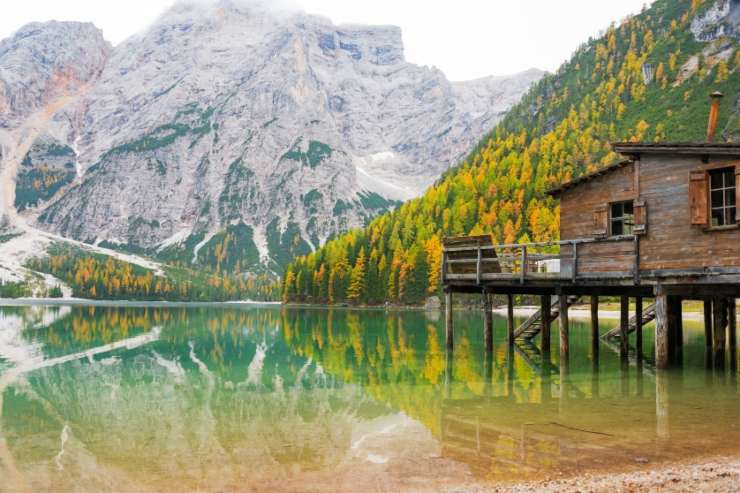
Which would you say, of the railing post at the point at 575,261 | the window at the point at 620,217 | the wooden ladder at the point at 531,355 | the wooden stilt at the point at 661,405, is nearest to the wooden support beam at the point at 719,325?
the window at the point at 620,217

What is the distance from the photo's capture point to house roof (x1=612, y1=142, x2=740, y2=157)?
2209cm

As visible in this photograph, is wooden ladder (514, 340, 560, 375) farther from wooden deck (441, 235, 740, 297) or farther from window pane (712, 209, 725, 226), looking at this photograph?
window pane (712, 209, 725, 226)

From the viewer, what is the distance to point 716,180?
23.2 m

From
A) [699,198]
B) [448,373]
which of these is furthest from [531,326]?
[699,198]

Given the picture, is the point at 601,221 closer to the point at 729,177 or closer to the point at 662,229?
the point at 662,229

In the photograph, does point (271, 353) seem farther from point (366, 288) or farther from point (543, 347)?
point (366, 288)

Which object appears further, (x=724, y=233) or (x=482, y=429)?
(x=724, y=233)

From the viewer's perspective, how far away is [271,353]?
39969 mm

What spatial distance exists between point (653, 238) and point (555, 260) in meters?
9.16

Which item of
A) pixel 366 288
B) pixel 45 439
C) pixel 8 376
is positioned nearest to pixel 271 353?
pixel 8 376

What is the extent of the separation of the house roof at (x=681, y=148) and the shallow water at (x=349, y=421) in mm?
8230

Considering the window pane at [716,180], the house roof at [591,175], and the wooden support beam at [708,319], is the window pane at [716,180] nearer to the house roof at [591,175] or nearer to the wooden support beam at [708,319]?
the house roof at [591,175]

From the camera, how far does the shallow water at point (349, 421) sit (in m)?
12.2

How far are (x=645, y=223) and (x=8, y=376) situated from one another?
93.0ft
